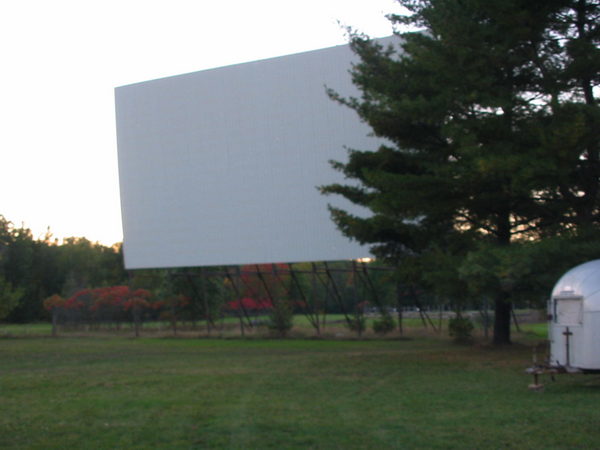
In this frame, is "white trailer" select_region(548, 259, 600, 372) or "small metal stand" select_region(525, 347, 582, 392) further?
"small metal stand" select_region(525, 347, 582, 392)

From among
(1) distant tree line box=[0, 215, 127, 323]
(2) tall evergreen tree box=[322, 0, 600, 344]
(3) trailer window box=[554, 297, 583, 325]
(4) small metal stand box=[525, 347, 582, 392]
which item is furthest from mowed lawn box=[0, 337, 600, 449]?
(1) distant tree line box=[0, 215, 127, 323]

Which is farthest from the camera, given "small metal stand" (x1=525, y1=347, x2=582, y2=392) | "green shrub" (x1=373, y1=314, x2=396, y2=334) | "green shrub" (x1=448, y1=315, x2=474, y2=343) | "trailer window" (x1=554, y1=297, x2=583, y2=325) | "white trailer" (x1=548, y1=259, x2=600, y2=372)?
"green shrub" (x1=373, y1=314, x2=396, y2=334)

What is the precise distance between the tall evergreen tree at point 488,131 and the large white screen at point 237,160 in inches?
511

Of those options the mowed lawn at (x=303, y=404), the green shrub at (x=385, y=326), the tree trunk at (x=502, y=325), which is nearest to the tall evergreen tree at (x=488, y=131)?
the mowed lawn at (x=303, y=404)

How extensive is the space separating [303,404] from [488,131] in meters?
9.54

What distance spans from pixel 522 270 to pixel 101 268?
83.5 metres

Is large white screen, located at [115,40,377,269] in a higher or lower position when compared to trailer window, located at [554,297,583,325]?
higher

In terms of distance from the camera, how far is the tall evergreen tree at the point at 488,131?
59.9 ft

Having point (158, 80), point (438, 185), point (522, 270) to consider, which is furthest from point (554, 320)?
point (158, 80)

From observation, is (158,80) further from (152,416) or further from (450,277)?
(152,416)

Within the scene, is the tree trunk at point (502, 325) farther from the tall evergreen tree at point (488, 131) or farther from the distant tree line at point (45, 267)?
the distant tree line at point (45, 267)

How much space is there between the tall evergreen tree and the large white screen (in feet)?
42.6

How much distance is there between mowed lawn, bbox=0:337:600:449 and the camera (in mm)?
9781

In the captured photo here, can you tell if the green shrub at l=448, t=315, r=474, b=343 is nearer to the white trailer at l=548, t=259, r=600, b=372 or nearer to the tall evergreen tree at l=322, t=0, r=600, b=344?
the tall evergreen tree at l=322, t=0, r=600, b=344
